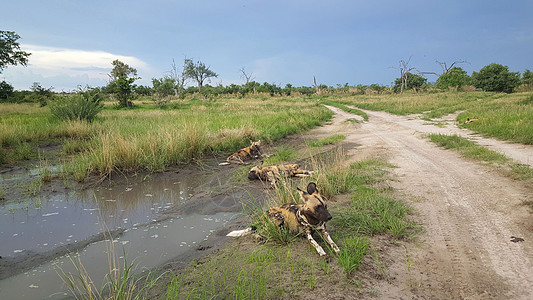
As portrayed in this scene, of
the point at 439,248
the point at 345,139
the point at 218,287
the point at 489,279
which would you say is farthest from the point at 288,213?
the point at 345,139

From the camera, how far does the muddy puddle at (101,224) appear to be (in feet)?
12.1

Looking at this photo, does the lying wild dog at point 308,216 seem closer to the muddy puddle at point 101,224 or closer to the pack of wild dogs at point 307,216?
the pack of wild dogs at point 307,216

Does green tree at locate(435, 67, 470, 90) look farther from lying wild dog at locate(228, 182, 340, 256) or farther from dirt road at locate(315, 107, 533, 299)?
lying wild dog at locate(228, 182, 340, 256)

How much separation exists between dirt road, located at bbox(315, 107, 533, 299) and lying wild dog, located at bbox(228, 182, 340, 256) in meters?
0.80

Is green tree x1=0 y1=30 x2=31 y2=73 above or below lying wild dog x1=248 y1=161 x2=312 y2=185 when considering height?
above

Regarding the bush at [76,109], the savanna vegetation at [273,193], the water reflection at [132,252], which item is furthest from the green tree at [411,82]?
the water reflection at [132,252]

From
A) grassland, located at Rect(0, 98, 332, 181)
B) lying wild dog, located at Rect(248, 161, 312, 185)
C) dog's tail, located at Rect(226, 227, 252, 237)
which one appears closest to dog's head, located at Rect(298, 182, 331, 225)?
dog's tail, located at Rect(226, 227, 252, 237)

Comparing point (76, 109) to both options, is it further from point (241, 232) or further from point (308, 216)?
point (308, 216)

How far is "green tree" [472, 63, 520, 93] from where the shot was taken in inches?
1823

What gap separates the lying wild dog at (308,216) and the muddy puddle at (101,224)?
1.24 m

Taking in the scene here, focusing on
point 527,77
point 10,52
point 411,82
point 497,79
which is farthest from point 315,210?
point 411,82

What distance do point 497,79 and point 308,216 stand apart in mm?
55943

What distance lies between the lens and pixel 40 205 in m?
5.82

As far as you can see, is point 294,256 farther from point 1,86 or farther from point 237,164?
point 1,86
